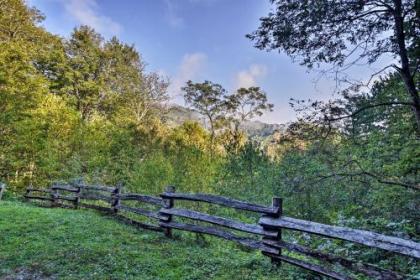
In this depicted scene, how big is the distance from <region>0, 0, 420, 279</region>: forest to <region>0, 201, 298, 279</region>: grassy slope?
47.7 inches

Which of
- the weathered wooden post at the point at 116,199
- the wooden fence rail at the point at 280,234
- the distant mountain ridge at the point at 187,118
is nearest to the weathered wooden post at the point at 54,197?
the weathered wooden post at the point at 116,199

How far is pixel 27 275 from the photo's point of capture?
444 cm

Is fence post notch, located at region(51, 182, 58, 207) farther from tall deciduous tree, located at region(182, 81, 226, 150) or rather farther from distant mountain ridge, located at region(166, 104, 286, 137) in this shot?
tall deciduous tree, located at region(182, 81, 226, 150)

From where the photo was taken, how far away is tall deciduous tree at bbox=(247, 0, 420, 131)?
6.21m

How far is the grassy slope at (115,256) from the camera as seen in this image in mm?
4574

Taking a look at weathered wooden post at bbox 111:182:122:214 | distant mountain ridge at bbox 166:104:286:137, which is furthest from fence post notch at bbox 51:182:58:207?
distant mountain ridge at bbox 166:104:286:137

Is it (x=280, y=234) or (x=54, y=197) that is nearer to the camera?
(x=280, y=234)

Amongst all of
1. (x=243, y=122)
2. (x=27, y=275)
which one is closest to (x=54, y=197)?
(x=27, y=275)

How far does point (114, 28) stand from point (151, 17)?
13093mm

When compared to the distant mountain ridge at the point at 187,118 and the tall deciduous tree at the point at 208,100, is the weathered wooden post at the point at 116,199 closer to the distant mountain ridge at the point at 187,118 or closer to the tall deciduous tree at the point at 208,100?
the distant mountain ridge at the point at 187,118

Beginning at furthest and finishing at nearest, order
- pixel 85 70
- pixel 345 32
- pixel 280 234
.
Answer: pixel 85 70
pixel 345 32
pixel 280 234

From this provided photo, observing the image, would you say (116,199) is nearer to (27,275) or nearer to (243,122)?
(27,275)

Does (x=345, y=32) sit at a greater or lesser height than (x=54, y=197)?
greater

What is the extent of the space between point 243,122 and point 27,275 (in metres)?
28.1
